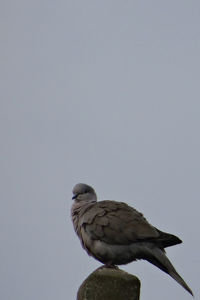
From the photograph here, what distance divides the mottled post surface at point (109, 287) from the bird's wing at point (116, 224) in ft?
8.03

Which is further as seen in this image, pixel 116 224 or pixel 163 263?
pixel 116 224

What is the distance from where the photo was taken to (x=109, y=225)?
19.6 feet

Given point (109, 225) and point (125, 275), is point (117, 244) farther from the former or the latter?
point (125, 275)

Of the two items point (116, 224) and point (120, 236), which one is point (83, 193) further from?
point (120, 236)

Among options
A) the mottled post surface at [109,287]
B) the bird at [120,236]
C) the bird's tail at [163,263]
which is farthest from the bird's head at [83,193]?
the mottled post surface at [109,287]

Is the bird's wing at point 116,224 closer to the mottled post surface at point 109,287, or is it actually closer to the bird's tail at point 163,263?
the bird's tail at point 163,263

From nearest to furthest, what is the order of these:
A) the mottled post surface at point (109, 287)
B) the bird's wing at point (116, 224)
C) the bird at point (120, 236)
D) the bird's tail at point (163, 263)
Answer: the mottled post surface at point (109, 287) < the bird's tail at point (163, 263) < the bird at point (120, 236) < the bird's wing at point (116, 224)

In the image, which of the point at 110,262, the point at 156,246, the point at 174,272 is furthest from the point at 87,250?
the point at 174,272

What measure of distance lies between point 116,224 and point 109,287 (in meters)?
2.81

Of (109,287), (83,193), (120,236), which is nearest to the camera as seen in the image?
(109,287)

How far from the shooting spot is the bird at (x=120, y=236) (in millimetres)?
5680

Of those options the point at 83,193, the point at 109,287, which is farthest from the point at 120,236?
the point at 109,287

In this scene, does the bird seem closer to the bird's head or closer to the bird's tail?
the bird's tail

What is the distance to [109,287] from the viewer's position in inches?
123
